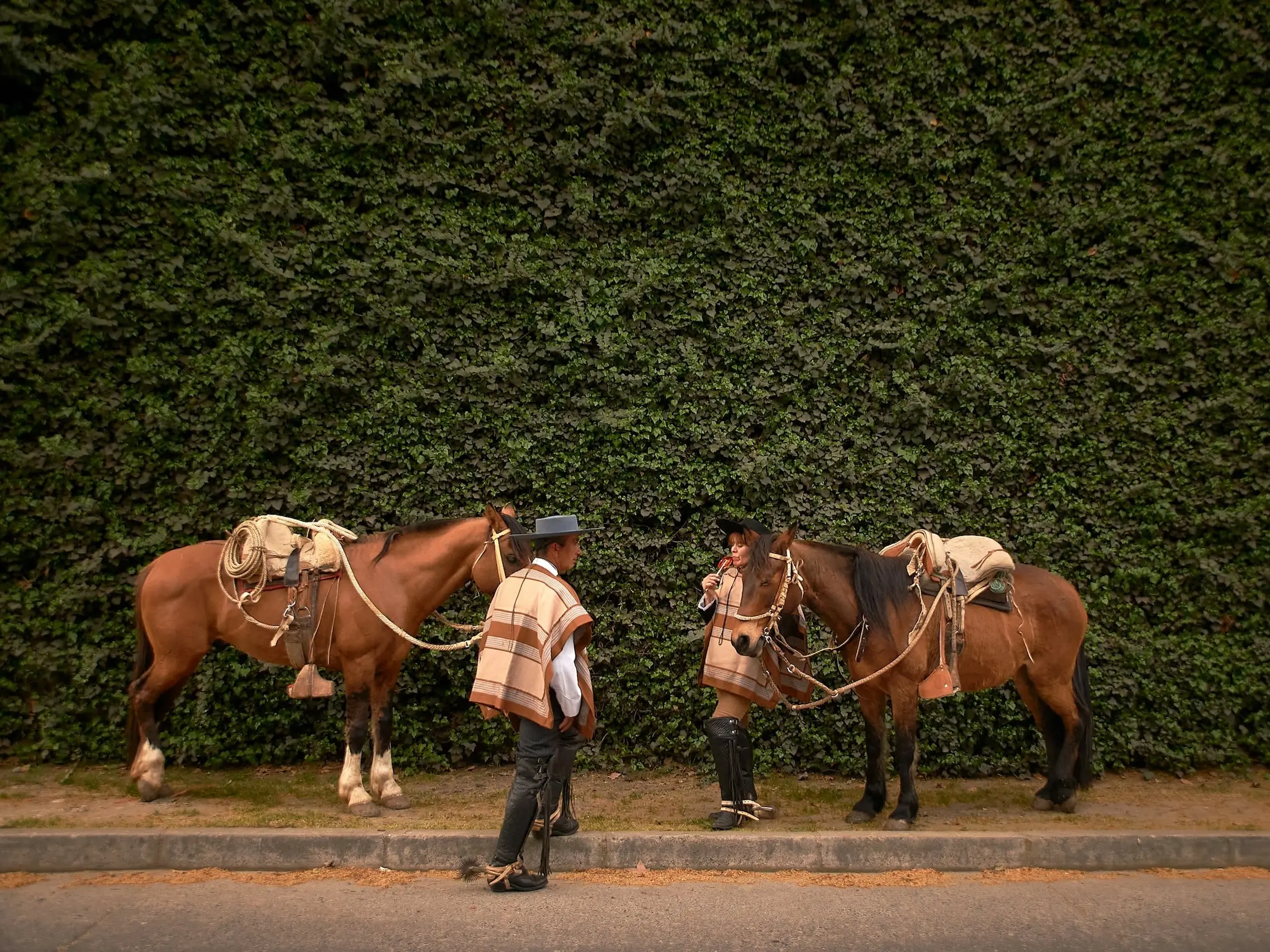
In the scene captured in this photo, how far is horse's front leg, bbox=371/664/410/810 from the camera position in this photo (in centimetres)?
A: 625

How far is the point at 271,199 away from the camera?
751 cm

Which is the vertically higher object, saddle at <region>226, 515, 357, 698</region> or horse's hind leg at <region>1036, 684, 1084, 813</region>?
saddle at <region>226, 515, 357, 698</region>

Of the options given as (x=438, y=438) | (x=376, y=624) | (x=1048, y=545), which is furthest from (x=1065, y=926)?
(x=438, y=438)

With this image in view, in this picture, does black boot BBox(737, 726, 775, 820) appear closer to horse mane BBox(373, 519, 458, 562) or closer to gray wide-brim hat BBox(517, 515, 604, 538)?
gray wide-brim hat BBox(517, 515, 604, 538)

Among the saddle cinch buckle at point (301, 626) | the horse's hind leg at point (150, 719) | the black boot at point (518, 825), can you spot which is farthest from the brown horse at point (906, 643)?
the horse's hind leg at point (150, 719)

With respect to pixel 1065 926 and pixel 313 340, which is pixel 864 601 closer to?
pixel 1065 926

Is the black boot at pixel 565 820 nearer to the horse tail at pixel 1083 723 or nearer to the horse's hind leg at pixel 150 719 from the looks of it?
the horse's hind leg at pixel 150 719

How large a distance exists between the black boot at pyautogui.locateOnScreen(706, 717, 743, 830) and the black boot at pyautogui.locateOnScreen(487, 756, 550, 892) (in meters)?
1.30

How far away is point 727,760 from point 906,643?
4.61 ft

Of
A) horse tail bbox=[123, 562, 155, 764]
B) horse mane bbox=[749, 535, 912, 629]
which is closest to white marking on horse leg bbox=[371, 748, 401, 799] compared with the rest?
horse tail bbox=[123, 562, 155, 764]

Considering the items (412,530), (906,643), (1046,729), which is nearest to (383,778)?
(412,530)

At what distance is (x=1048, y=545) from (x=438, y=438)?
5167 millimetres

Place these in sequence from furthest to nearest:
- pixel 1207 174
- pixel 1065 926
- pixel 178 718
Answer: pixel 1207 174 → pixel 178 718 → pixel 1065 926

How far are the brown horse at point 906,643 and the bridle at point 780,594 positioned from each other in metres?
0.02
